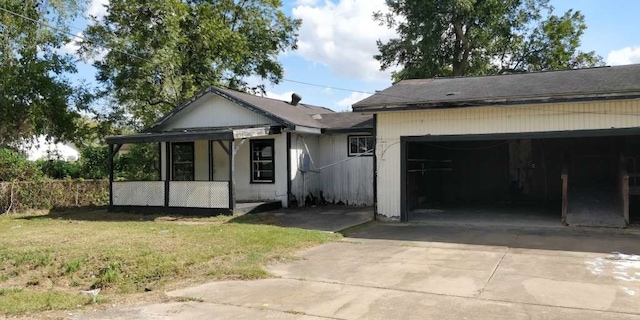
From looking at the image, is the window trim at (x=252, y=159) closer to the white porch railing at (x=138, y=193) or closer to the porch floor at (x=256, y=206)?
the porch floor at (x=256, y=206)

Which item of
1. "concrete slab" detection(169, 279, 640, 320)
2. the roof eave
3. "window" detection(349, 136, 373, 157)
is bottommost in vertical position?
"concrete slab" detection(169, 279, 640, 320)

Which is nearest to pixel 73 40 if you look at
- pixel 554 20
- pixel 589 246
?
pixel 589 246

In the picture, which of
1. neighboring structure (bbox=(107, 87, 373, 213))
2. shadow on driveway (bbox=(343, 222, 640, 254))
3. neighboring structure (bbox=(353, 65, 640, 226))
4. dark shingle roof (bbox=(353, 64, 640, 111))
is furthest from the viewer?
neighboring structure (bbox=(107, 87, 373, 213))

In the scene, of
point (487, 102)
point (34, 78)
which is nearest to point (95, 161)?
point (34, 78)

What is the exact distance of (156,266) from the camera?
7.88m

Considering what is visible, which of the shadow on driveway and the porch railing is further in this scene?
the porch railing

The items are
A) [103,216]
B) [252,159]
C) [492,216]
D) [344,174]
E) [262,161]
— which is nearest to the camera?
[492,216]

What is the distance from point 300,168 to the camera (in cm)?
1644

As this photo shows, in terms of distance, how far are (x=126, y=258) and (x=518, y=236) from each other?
7.76 metres

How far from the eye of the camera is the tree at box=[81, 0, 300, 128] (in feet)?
68.8

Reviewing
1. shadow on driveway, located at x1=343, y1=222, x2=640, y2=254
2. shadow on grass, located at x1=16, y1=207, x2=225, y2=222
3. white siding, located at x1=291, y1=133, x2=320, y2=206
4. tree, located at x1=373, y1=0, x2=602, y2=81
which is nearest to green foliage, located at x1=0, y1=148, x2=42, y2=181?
shadow on grass, located at x1=16, y1=207, x2=225, y2=222

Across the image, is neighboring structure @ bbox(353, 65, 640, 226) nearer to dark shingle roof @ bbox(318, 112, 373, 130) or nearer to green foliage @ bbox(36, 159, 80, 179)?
dark shingle roof @ bbox(318, 112, 373, 130)

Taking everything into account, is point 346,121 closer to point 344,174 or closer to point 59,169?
point 344,174

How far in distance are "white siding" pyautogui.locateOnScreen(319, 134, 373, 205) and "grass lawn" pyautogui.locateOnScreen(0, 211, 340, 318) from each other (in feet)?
17.6
